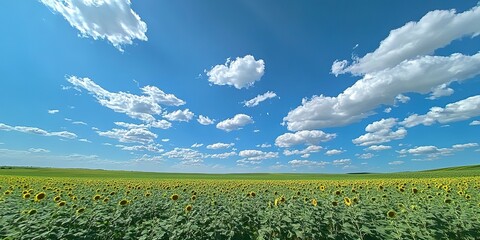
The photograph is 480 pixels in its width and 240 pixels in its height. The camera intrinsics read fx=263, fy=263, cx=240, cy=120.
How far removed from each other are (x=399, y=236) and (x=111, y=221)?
7.47 meters

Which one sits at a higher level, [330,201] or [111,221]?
[330,201]

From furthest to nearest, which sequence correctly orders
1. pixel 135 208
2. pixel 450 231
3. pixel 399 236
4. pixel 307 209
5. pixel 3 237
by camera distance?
pixel 135 208 < pixel 307 209 < pixel 450 231 < pixel 399 236 < pixel 3 237

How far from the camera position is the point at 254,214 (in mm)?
8766

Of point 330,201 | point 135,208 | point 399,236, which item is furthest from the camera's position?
point 135,208

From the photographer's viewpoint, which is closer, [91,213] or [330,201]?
[91,213]

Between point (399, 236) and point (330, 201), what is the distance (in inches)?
104

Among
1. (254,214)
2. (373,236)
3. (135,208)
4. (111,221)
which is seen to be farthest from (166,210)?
(373,236)

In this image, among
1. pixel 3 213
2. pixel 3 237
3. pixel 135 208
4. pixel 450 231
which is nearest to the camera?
pixel 3 237

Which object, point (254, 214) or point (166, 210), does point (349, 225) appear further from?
point (166, 210)

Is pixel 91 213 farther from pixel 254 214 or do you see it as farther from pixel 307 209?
pixel 307 209

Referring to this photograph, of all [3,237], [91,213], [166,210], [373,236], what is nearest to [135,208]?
[166,210]

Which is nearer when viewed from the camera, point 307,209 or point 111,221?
point 111,221

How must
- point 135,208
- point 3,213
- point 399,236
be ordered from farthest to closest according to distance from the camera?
point 135,208 < point 3,213 < point 399,236

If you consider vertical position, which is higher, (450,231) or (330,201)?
(330,201)
